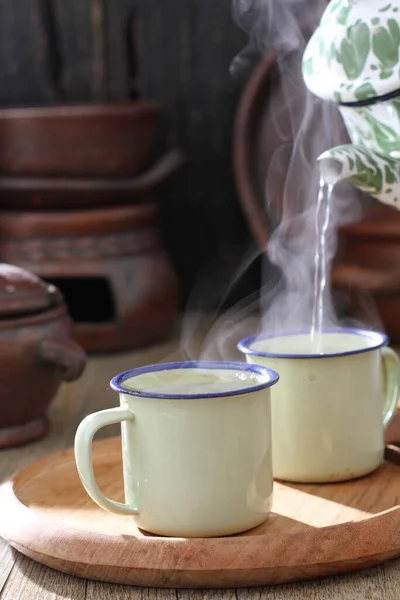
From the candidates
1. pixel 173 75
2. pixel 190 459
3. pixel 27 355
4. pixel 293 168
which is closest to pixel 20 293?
pixel 27 355

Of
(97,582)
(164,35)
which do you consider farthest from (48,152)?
(97,582)

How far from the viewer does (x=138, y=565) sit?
2.03 feet

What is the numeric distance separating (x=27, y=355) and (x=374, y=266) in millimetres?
690

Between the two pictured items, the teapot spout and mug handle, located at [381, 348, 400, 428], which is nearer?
the teapot spout

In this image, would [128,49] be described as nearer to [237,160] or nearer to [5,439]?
[237,160]

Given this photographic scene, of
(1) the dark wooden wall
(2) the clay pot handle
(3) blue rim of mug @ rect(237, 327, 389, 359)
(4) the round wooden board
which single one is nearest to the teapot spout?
(3) blue rim of mug @ rect(237, 327, 389, 359)

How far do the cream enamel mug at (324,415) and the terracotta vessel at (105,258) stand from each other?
0.84 m

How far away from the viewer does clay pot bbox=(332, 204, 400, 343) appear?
1.51m

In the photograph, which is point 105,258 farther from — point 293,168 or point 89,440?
point 89,440

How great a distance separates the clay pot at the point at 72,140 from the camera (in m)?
1.54

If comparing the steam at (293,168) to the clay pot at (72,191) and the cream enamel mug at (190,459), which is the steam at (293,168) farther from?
the cream enamel mug at (190,459)

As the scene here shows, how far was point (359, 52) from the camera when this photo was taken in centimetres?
74

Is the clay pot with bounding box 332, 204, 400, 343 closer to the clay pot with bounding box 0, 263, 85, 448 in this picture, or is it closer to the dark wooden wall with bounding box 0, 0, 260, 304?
the dark wooden wall with bounding box 0, 0, 260, 304

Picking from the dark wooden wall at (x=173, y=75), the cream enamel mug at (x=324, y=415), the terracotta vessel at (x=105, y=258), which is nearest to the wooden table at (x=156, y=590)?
the cream enamel mug at (x=324, y=415)
